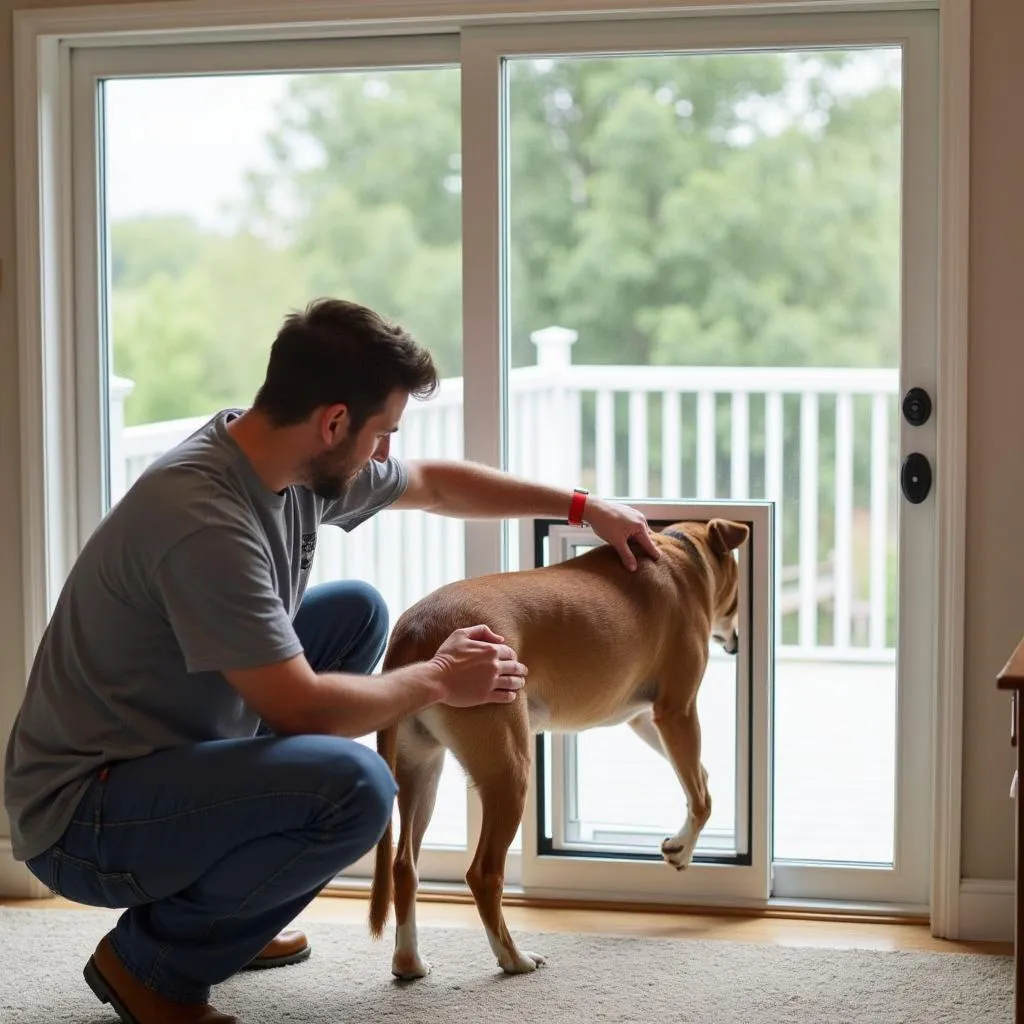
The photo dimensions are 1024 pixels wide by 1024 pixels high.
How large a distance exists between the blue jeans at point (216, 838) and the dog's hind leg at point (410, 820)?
0.24 meters

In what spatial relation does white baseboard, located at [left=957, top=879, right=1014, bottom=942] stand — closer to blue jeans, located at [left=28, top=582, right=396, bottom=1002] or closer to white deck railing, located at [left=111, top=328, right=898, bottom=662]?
white deck railing, located at [left=111, top=328, right=898, bottom=662]

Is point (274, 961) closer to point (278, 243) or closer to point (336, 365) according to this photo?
point (336, 365)

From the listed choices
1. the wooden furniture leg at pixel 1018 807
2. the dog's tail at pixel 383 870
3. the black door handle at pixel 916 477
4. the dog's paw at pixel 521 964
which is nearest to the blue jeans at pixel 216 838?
the dog's tail at pixel 383 870

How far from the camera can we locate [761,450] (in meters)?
2.88

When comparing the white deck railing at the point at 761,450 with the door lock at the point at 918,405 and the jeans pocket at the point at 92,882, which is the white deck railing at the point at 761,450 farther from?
the jeans pocket at the point at 92,882

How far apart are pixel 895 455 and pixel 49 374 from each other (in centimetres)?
173

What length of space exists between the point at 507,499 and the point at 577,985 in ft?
2.83

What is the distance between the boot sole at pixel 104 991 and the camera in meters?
Result: 2.21

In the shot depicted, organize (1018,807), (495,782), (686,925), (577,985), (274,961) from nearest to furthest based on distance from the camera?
(1018,807) < (495,782) < (577,985) < (274,961) < (686,925)

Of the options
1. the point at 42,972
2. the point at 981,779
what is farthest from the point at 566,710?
the point at 42,972

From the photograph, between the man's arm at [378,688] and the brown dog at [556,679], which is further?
the brown dog at [556,679]

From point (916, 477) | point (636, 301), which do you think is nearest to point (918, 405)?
point (916, 477)

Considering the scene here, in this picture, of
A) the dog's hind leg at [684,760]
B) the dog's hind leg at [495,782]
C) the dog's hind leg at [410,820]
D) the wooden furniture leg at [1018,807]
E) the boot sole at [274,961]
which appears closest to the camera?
the wooden furniture leg at [1018,807]

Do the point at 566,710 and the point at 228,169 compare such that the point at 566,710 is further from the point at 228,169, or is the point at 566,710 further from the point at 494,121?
the point at 228,169
